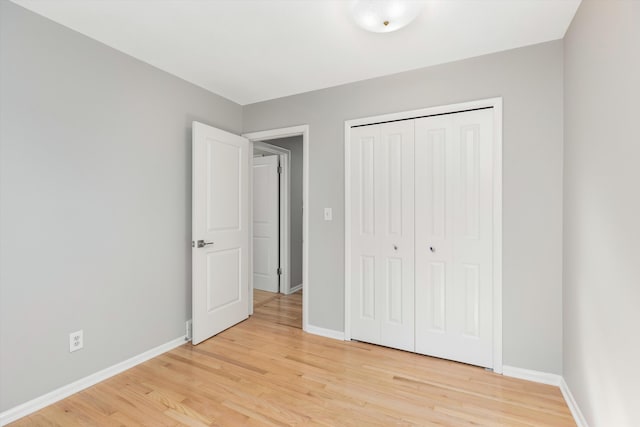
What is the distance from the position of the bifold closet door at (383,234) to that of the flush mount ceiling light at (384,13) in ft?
2.98

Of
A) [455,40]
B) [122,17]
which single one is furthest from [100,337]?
[455,40]

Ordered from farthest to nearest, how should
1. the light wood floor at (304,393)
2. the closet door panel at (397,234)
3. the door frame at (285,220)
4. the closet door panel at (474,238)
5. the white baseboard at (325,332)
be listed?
the door frame at (285,220), the white baseboard at (325,332), the closet door panel at (397,234), the closet door panel at (474,238), the light wood floor at (304,393)

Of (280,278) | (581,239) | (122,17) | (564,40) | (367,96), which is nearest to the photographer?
(581,239)

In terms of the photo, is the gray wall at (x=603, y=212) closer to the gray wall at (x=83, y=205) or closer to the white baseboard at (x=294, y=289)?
the gray wall at (x=83, y=205)

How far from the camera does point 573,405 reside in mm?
1814

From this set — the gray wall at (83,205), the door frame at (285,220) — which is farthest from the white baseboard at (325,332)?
the door frame at (285,220)

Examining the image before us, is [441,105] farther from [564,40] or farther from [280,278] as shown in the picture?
[280,278]

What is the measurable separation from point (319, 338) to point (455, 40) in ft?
8.95

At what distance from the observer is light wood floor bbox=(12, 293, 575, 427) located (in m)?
1.77

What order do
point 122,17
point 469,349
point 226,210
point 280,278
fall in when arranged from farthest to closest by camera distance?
point 280,278 → point 226,210 → point 469,349 → point 122,17

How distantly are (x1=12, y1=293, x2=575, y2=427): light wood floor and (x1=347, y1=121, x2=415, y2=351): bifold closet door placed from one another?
0.80 ft

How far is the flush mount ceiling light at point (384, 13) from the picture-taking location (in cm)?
166

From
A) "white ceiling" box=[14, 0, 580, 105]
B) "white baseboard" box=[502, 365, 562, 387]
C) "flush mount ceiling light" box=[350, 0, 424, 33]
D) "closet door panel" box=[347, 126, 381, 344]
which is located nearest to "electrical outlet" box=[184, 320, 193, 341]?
"closet door panel" box=[347, 126, 381, 344]

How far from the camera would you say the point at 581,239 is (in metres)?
1.74
